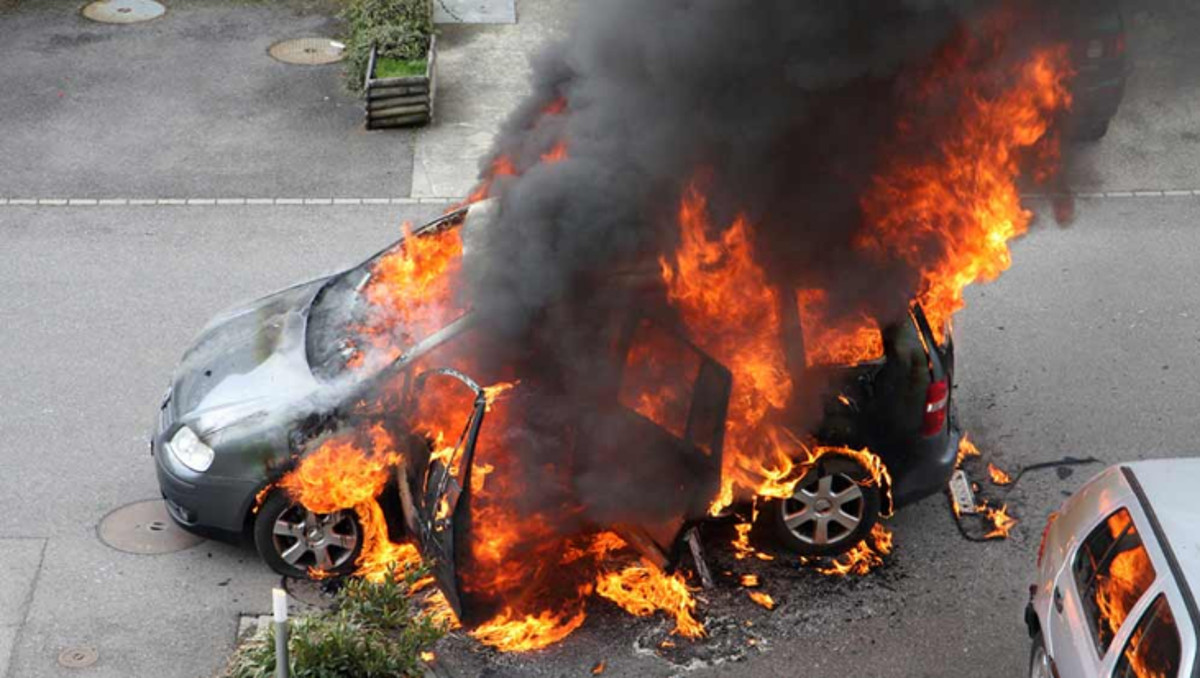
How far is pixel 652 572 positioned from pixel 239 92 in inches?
317

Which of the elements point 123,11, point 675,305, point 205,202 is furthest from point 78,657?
point 123,11

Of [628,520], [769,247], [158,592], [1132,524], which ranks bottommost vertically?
[158,592]

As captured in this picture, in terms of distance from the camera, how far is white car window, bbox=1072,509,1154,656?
6.84m

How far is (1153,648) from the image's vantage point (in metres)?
6.50

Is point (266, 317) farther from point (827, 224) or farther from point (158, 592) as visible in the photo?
point (827, 224)

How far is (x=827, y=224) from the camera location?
832 cm

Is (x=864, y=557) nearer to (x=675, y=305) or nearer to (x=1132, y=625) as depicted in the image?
(x=675, y=305)

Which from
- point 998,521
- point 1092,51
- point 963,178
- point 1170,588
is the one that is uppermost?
point 1092,51

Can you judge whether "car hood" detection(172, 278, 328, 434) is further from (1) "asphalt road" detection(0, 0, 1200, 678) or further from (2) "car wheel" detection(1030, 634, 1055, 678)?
(2) "car wheel" detection(1030, 634, 1055, 678)

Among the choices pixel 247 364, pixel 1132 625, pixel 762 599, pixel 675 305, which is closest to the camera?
pixel 1132 625

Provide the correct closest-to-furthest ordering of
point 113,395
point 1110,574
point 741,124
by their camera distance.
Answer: point 1110,574
point 741,124
point 113,395

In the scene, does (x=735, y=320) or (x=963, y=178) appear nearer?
(x=735, y=320)

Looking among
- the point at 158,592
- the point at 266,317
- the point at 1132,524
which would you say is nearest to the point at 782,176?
the point at 1132,524

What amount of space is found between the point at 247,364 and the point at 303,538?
1.07 metres
